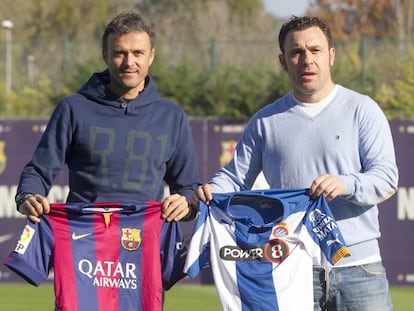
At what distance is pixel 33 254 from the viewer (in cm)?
625

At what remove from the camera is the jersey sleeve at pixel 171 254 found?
6.26m

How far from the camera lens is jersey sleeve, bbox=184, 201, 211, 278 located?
6129 mm

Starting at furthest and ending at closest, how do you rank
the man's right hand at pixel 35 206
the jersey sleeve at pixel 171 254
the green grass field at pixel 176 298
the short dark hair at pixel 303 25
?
the green grass field at pixel 176 298
the jersey sleeve at pixel 171 254
the man's right hand at pixel 35 206
the short dark hair at pixel 303 25

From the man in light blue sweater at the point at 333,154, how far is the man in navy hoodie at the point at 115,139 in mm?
320

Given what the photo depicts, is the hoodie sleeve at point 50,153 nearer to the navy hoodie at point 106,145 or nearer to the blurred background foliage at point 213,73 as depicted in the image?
the navy hoodie at point 106,145

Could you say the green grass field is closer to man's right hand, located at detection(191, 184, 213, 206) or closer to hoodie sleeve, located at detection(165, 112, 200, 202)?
hoodie sleeve, located at detection(165, 112, 200, 202)

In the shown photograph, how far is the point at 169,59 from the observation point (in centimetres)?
2197

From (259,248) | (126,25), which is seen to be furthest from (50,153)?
(259,248)

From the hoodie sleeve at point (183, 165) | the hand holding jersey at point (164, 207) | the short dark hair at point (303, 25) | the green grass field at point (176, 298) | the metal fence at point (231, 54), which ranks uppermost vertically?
the metal fence at point (231, 54)

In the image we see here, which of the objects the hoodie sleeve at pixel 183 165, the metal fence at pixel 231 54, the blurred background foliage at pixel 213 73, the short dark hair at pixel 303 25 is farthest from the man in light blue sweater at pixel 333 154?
the metal fence at pixel 231 54

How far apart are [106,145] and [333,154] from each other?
1.15m

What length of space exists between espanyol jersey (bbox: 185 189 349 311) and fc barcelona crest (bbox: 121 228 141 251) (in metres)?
0.31

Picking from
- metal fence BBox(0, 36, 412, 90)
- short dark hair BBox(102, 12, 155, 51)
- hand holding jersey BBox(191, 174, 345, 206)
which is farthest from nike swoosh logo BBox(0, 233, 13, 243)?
hand holding jersey BBox(191, 174, 345, 206)

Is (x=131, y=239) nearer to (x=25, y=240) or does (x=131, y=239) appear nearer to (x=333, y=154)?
(x=25, y=240)
